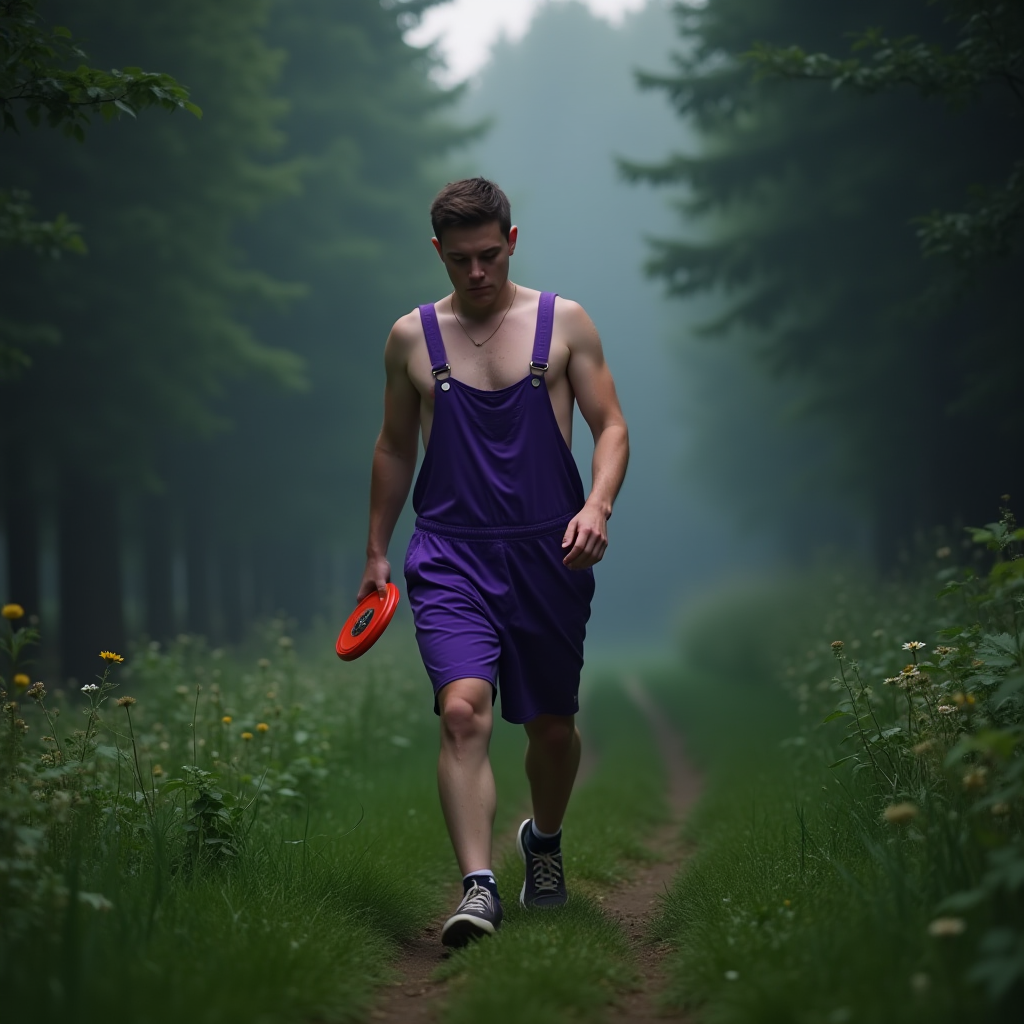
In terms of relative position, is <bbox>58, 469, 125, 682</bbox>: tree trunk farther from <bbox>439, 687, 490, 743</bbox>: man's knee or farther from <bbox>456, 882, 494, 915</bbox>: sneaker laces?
<bbox>456, 882, 494, 915</bbox>: sneaker laces

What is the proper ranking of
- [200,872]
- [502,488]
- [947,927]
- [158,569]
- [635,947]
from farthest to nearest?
[158,569], [502,488], [635,947], [200,872], [947,927]

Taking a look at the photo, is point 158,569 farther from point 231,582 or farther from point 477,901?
point 477,901

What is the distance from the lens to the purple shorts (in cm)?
439

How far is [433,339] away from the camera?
4.62 m

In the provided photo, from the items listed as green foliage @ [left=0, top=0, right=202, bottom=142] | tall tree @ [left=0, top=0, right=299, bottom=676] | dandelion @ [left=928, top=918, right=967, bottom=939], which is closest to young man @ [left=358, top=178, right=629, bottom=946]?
green foliage @ [left=0, top=0, right=202, bottom=142]

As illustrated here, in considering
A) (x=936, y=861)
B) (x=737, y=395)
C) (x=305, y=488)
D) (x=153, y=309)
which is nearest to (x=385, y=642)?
(x=153, y=309)

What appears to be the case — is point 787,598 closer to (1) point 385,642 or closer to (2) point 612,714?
(2) point 612,714

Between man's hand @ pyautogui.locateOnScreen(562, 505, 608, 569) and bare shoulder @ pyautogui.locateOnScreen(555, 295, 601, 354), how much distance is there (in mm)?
762

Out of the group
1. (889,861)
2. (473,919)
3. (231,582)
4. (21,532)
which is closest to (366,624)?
→ (473,919)

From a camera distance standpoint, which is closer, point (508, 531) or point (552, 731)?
point (508, 531)

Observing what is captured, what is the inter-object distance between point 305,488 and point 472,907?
18.3 metres

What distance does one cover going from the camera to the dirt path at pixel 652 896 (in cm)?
354

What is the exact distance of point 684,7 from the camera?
50.4ft

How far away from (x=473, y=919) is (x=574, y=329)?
7.03 ft
